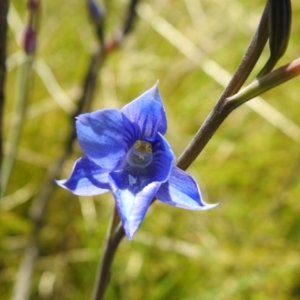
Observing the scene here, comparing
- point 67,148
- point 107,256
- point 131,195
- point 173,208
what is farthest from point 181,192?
point 173,208

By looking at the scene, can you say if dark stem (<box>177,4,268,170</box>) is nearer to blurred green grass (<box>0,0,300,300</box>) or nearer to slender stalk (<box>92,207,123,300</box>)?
slender stalk (<box>92,207,123,300</box>)

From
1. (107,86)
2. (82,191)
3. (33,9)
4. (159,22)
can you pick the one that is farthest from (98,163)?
(159,22)

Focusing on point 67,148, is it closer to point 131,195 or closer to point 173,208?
point 173,208

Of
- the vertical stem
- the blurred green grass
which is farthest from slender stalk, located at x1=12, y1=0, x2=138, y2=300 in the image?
the vertical stem

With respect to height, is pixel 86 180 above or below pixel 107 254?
above

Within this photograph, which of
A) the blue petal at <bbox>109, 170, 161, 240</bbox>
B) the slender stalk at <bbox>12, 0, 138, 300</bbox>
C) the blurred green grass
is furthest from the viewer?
the blurred green grass

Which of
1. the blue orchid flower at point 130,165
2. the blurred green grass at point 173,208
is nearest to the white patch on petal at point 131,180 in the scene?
the blue orchid flower at point 130,165

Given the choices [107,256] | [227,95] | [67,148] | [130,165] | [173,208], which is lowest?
[173,208]
